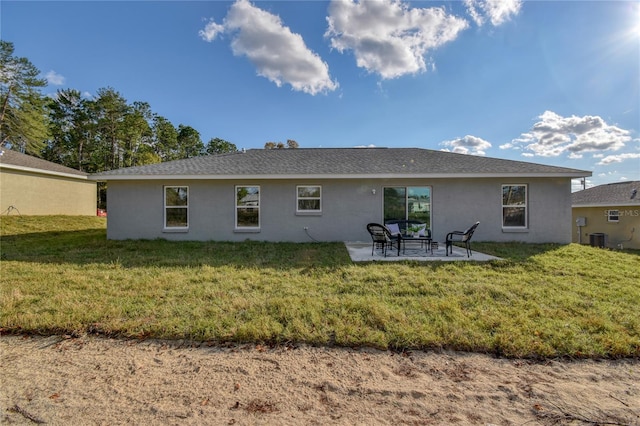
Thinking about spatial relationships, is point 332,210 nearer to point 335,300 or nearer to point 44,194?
point 335,300

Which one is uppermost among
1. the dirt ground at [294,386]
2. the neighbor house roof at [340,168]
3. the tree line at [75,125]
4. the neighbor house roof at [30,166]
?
the tree line at [75,125]

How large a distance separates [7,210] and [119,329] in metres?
17.7

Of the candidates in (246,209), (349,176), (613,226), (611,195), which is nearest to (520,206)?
(349,176)

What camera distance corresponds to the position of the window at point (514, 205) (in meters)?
10.6

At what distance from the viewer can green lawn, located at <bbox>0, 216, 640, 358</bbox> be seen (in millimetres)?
3469

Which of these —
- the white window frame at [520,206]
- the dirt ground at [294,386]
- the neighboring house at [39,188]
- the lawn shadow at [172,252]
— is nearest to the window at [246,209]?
the lawn shadow at [172,252]

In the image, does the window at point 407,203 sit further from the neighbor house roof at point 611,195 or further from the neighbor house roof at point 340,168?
the neighbor house roof at point 611,195

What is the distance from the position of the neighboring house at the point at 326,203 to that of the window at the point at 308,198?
0.13 ft

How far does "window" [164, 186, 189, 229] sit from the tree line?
915 inches

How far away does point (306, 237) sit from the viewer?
35.5 feet

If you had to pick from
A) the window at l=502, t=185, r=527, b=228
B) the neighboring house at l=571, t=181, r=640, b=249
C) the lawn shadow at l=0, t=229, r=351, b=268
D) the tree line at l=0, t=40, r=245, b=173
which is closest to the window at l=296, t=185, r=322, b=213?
the lawn shadow at l=0, t=229, r=351, b=268

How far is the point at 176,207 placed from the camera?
10961 mm

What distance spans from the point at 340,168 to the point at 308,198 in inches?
66.9

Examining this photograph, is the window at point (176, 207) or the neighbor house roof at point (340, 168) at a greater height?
the neighbor house roof at point (340, 168)
